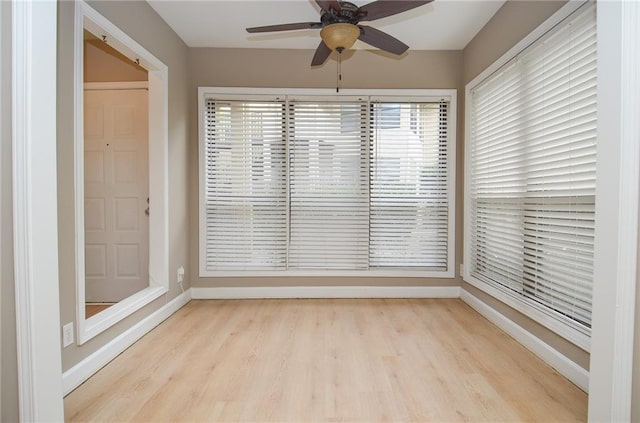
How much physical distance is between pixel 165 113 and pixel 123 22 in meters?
0.77

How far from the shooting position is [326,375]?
195 centimetres

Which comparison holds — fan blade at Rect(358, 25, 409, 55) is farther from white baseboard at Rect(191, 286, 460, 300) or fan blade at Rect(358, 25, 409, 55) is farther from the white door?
the white door

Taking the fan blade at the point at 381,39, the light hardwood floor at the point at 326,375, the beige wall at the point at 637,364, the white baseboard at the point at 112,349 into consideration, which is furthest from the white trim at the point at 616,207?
the white baseboard at the point at 112,349

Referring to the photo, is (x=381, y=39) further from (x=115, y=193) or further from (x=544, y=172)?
(x=115, y=193)

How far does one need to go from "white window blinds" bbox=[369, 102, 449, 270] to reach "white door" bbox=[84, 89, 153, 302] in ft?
8.31

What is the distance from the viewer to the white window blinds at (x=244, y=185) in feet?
11.5

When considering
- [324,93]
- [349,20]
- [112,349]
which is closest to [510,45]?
[349,20]

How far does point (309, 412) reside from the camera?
161 centimetres

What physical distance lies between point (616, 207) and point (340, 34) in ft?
5.85

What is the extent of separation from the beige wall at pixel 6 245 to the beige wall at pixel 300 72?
237cm

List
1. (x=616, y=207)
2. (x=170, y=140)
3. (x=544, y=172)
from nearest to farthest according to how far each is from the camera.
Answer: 1. (x=616, y=207)
2. (x=544, y=172)
3. (x=170, y=140)

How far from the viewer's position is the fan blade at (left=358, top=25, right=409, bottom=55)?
2.21 m

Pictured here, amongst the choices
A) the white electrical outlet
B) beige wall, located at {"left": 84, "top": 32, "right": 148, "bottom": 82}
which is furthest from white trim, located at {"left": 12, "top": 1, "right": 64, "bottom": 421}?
beige wall, located at {"left": 84, "top": 32, "right": 148, "bottom": 82}

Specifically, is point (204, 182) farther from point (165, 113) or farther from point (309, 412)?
point (309, 412)
